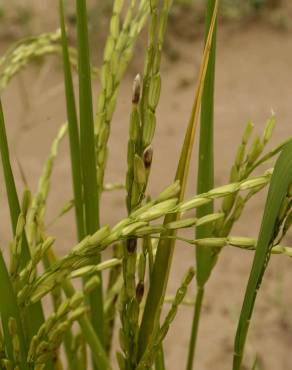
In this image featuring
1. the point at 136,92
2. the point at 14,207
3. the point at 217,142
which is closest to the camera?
the point at 136,92

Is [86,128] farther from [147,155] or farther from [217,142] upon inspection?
[217,142]

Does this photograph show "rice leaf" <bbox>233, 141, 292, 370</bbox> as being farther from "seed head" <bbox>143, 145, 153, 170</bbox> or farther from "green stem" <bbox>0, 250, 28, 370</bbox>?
"green stem" <bbox>0, 250, 28, 370</bbox>

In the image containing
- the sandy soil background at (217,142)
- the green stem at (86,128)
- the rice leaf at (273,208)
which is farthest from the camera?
the sandy soil background at (217,142)

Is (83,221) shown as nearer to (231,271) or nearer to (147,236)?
(147,236)

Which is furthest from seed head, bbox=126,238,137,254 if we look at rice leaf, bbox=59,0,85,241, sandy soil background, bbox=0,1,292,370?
sandy soil background, bbox=0,1,292,370

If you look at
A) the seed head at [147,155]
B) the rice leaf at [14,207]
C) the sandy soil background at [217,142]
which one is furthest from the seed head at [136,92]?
the sandy soil background at [217,142]

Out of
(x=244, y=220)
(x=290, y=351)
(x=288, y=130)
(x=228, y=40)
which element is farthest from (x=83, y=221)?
(x=228, y=40)

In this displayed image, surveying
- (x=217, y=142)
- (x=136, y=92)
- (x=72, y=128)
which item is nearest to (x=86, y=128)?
(x=72, y=128)

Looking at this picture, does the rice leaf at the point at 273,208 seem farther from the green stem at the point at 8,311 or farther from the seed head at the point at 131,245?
the green stem at the point at 8,311
